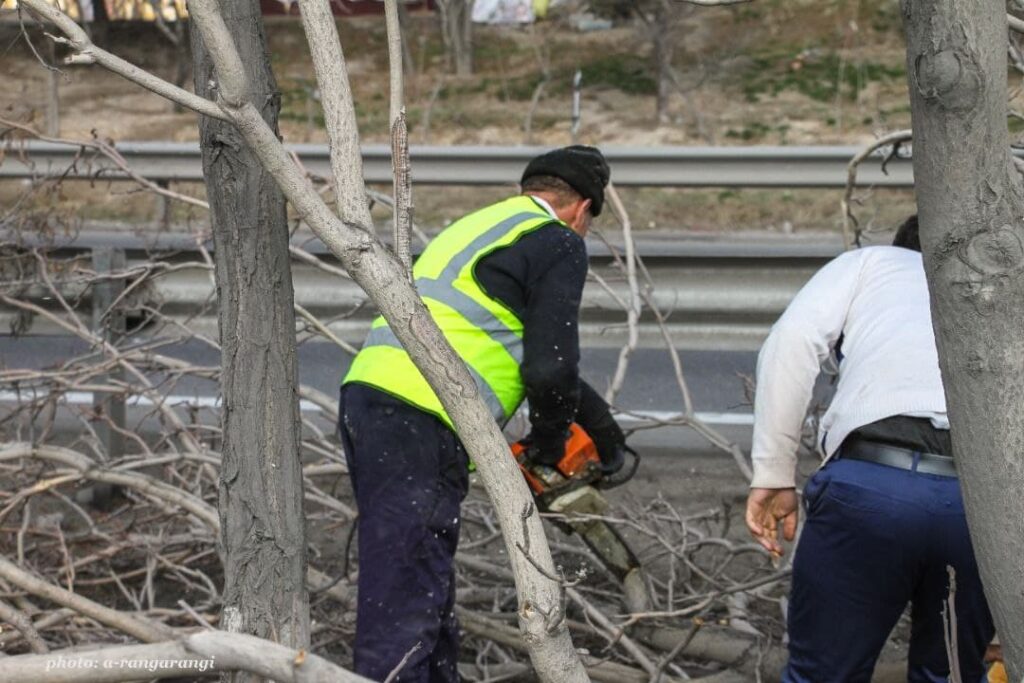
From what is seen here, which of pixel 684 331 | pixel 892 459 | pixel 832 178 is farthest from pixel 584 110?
pixel 892 459

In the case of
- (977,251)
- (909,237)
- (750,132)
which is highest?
(750,132)

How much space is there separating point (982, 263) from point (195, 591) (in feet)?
10.3

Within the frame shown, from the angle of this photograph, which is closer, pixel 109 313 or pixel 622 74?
pixel 109 313

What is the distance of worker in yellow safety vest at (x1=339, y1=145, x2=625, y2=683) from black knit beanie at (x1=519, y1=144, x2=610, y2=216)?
0.18 metres

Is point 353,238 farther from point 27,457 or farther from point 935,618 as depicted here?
point 27,457

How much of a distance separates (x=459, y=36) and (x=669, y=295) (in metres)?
14.8

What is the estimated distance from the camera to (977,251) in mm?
1632

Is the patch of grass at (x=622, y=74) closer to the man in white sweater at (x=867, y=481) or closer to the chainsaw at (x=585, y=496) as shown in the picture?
the chainsaw at (x=585, y=496)

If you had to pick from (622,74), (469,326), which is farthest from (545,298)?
(622,74)

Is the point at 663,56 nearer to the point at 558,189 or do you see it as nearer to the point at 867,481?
the point at 558,189

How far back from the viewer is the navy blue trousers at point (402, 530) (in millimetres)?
3006

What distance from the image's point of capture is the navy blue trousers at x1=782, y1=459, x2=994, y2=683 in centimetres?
268

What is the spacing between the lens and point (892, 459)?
9.04ft

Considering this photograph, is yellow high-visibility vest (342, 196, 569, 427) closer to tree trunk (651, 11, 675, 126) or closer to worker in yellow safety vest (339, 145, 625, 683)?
worker in yellow safety vest (339, 145, 625, 683)
